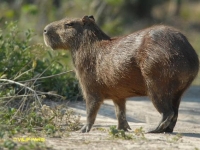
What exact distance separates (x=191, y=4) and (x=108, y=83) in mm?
27560

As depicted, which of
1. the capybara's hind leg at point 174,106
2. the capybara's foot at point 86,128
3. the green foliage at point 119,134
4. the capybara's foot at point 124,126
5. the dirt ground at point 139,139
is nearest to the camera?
the dirt ground at point 139,139

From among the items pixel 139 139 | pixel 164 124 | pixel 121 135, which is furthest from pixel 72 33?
pixel 139 139

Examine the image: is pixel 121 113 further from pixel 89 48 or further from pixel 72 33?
pixel 72 33

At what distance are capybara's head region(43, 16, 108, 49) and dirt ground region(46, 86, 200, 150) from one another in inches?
48.6

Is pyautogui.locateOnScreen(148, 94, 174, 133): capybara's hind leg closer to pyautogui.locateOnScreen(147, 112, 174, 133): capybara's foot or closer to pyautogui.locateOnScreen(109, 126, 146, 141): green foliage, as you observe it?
pyautogui.locateOnScreen(147, 112, 174, 133): capybara's foot

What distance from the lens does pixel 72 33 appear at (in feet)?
27.6

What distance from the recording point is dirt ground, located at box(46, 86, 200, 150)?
6496 mm

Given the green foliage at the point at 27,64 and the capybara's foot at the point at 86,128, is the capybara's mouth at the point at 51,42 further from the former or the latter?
the capybara's foot at the point at 86,128

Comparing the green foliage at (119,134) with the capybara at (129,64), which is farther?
the capybara at (129,64)

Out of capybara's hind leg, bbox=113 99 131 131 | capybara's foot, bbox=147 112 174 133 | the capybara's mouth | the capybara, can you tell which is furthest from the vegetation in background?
capybara's foot, bbox=147 112 174 133

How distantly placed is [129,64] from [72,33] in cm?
124

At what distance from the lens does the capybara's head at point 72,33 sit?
8.31 m

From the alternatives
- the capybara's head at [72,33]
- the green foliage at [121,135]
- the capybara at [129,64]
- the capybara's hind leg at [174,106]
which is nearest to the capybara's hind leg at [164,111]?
the capybara at [129,64]

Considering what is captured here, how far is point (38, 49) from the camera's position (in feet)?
32.0
